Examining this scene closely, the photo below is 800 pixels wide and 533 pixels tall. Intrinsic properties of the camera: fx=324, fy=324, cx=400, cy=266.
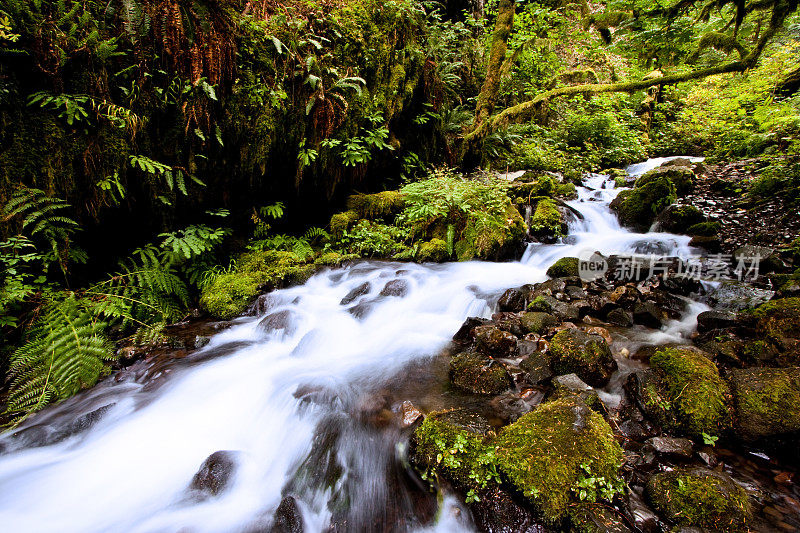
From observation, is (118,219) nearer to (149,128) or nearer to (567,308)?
(149,128)

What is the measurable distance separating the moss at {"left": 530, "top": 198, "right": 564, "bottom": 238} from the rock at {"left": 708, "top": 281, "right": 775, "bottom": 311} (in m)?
3.05

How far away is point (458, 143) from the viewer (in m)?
9.88

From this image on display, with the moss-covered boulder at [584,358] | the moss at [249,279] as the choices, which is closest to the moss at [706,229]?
the moss-covered boulder at [584,358]

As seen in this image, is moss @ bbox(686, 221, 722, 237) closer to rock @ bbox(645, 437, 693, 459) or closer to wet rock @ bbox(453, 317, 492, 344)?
wet rock @ bbox(453, 317, 492, 344)

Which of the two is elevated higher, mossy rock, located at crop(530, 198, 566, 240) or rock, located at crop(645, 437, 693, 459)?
mossy rock, located at crop(530, 198, 566, 240)

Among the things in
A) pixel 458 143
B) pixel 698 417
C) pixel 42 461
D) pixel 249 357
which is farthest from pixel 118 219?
pixel 458 143

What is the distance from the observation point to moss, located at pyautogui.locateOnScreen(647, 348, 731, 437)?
247 cm

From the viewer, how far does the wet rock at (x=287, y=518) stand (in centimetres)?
210

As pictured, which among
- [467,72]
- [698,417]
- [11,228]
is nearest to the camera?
[698,417]

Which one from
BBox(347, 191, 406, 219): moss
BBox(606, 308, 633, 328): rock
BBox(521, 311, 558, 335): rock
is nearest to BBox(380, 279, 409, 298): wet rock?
BBox(521, 311, 558, 335): rock

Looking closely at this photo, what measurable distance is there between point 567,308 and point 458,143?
7027mm

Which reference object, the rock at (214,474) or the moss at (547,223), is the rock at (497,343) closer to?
the rock at (214,474)

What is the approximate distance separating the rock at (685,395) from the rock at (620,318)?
127 cm

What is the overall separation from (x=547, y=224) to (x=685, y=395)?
5.26m
